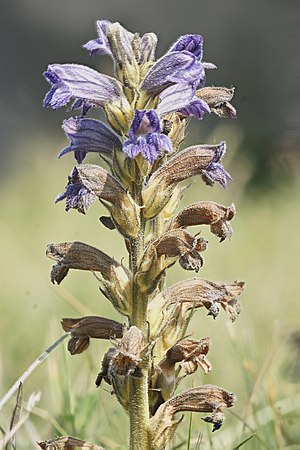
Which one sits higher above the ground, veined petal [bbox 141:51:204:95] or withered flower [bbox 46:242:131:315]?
veined petal [bbox 141:51:204:95]

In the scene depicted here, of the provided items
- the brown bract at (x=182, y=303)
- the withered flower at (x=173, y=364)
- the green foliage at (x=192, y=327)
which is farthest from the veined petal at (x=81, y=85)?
the green foliage at (x=192, y=327)

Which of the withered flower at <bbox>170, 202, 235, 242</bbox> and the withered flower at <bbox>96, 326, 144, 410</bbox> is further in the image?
the withered flower at <bbox>170, 202, 235, 242</bbox>

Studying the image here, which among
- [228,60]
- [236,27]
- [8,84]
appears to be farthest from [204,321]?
[236,27]

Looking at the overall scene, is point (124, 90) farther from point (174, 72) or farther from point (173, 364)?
point (173, 364)

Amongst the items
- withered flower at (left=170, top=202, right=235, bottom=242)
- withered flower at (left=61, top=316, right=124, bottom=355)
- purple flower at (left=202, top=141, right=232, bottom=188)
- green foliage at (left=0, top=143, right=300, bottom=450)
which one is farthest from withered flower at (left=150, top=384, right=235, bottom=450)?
purple flower at (left=202, top=141, right=232, bottom=188)

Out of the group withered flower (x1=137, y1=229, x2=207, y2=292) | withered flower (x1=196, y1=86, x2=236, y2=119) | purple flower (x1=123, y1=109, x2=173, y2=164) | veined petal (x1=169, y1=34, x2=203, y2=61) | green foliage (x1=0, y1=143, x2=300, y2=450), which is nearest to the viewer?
purple flower (x1=123, y1=109, x2=173, y2=164)

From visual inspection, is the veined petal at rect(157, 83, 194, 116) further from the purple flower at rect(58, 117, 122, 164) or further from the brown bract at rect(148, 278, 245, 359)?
the brown bract at rect(148, 278, 245, 359)

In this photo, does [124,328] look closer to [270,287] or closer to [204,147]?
[204,147]
